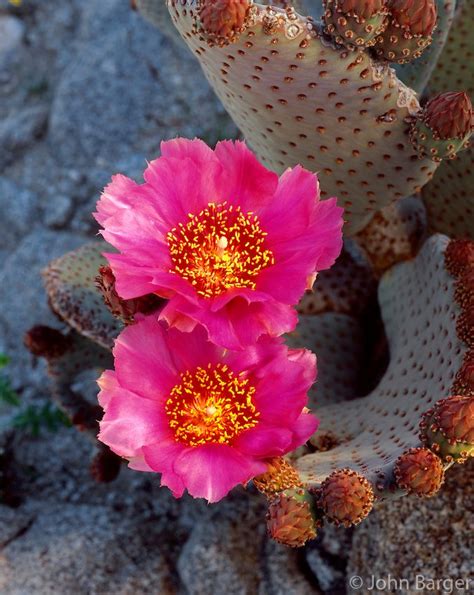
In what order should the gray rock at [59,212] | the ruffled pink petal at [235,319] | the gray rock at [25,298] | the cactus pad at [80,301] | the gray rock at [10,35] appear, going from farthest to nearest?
the gray rock at [10,35] → the gray rock at [59,212] → the gray rock at [25,298] → the cactus pad at [80,301] → the ruffled pink petal at [235,319]

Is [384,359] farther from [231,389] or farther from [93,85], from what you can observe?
[93,85]

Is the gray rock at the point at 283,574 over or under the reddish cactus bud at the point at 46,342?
under

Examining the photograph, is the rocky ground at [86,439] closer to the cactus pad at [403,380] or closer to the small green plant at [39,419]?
the small green plant at [39,419]

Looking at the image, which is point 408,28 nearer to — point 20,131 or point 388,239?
point 388,239

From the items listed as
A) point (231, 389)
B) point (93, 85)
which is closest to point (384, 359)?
point (231, 389)

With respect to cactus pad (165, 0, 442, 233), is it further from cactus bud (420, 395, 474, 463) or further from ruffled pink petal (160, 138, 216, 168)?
cactus bud (420, 395, 474, 463)

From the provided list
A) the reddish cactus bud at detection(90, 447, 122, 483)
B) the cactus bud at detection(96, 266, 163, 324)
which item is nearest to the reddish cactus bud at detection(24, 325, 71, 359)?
the reddish cactus bud at detection(90, 447, 122, 483)

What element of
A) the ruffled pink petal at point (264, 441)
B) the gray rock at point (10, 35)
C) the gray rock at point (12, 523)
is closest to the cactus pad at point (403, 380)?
the ruffled pink petal at point (264, 441)
